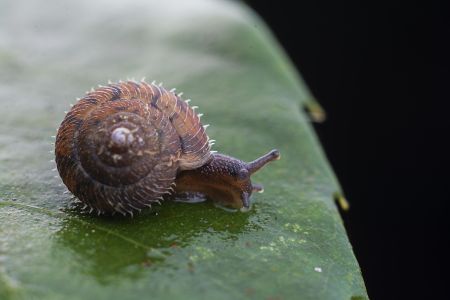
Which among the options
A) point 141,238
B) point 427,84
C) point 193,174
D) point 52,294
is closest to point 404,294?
point 427,84

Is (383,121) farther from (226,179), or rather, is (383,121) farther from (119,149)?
(119,149)

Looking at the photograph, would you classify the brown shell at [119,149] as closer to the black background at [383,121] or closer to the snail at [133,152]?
the snail at [133,152]

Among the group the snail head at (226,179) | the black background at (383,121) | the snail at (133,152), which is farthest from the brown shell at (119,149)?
the black background at (383,121)

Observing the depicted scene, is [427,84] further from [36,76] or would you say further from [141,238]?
[141,238]

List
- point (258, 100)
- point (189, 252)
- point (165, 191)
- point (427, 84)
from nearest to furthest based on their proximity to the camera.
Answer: point (189, 252) → point (165, 191) → point (258, 100) → point (427, 84)

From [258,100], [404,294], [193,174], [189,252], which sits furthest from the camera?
[404,294]

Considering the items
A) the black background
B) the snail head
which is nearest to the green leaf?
the snail head
